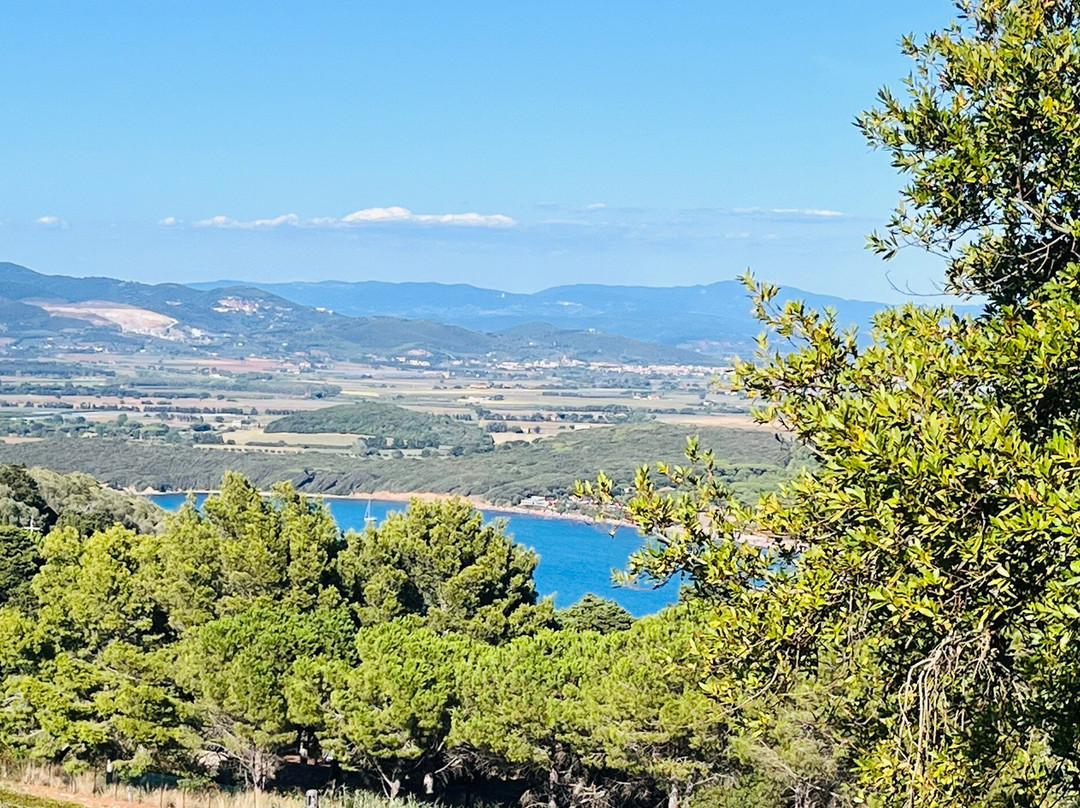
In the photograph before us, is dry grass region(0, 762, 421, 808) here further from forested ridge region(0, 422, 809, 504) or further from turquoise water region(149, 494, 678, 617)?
forested ridge region(0, 422, 809, 504)

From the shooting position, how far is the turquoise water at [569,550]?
51156 millimetres

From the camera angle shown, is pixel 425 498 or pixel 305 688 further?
pixel 425 498

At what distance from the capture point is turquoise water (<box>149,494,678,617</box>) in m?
51.2

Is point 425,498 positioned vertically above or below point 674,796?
below

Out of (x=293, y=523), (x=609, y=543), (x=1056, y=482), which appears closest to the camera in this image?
(x=1056, y=482)

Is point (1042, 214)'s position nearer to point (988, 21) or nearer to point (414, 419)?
point (988, 21)

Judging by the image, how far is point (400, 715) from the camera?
1498cm

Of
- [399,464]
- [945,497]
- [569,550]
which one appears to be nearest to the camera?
[945,497]

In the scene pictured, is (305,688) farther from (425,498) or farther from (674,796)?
(425,498)

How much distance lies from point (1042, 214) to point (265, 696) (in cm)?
1216

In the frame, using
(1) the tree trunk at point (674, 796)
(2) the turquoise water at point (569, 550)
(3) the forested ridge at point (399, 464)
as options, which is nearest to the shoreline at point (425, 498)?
(2) the turquoise water at point (569, 550)

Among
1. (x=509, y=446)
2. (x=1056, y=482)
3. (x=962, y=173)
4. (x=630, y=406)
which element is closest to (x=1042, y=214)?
(x=962, y=173)

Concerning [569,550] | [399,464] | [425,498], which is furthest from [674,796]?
[399,464]

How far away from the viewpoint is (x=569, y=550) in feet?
209
